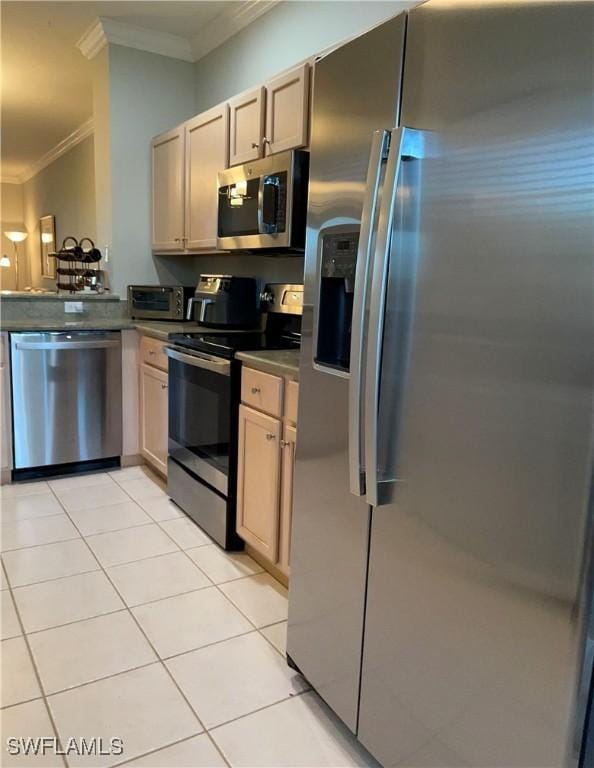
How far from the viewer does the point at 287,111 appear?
2576 millimetres

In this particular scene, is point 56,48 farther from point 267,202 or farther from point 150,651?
point 150,651

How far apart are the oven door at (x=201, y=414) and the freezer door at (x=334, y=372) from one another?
0.87m

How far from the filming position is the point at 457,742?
1.14m

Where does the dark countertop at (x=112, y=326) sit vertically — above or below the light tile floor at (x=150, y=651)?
above

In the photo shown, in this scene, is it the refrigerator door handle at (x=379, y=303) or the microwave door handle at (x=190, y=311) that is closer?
the refrigerator door handle at (x=379, y=303)

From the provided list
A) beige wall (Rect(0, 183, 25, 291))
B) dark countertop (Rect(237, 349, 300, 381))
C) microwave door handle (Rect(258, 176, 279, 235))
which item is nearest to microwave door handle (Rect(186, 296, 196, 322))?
microwave door handle (Rect(258, 176, 279, 235))

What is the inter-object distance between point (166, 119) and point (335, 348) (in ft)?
10.5

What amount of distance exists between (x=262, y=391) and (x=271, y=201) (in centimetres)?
90

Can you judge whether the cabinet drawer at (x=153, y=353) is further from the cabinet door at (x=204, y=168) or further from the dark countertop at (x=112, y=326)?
the cabinet door at (x=204, y=168)

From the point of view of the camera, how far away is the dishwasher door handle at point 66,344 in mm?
3184

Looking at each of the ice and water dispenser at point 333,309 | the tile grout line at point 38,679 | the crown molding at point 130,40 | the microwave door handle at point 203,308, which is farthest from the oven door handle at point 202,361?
the crown molding at point 130,40

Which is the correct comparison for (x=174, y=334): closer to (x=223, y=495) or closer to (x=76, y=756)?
(x=223, y=495)

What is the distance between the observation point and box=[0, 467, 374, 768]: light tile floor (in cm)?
150

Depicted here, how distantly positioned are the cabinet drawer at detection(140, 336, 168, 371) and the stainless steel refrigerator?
1.84 m
